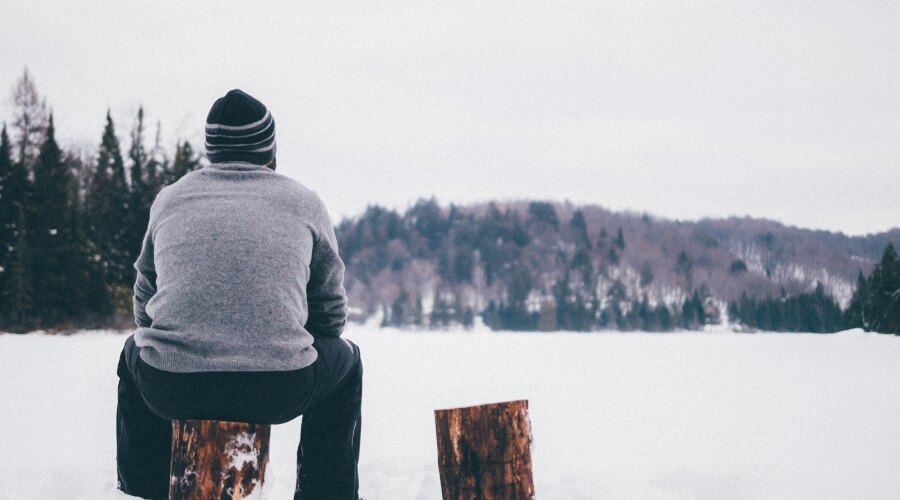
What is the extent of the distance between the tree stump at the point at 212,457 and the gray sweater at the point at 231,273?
0.30 meters

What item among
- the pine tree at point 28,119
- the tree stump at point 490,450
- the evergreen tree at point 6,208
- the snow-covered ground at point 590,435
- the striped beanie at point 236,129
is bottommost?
the snow-covered ground at point 590,435

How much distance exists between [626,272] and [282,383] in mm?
127042

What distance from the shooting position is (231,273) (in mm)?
2008

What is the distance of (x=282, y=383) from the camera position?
206 cm

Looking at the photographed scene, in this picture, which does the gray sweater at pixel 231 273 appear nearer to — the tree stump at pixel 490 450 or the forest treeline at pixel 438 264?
the tree stump at pixel 490 450

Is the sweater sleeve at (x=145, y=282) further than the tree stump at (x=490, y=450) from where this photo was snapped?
No

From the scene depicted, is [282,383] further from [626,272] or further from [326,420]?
[626,272]

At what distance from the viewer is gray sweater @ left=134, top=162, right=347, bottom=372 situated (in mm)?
1992

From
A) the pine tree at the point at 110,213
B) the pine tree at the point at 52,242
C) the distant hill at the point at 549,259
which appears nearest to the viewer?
the pine tree at the point at 52,242

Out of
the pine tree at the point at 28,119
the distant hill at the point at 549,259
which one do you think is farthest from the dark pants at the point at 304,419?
the distant hill at the point at 549,259

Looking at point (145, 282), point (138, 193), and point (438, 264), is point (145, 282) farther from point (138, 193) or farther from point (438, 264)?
point (438, 264)

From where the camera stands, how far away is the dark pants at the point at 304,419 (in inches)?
85.0

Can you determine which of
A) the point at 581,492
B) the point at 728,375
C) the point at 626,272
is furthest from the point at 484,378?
the point at 626,272

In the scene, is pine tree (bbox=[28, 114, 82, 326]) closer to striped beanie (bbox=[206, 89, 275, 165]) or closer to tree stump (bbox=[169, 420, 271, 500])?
tree stump (bbox=[169, 420, 271, 500])
